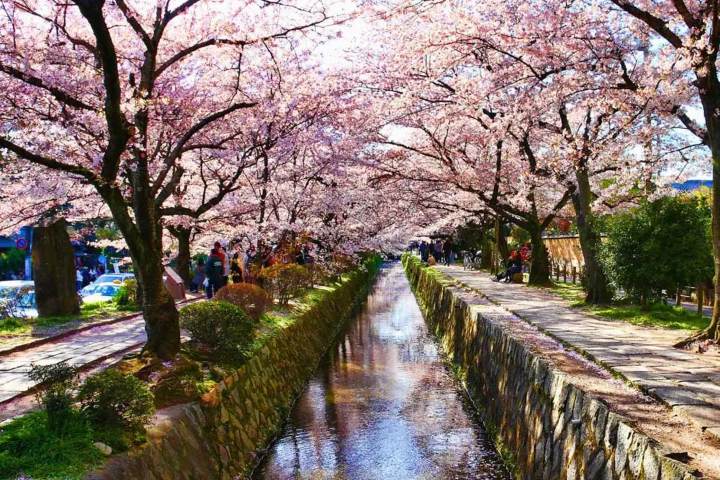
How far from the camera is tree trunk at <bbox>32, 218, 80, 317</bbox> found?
1555 centimetres

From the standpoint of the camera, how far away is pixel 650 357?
867 cm

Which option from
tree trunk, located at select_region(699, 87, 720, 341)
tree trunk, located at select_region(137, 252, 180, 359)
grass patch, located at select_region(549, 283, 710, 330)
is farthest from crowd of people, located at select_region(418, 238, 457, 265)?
tree trunk, located at select_region(137, 252, 180, 359)

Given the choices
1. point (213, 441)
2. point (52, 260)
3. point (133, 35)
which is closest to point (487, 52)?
point (133, 35)

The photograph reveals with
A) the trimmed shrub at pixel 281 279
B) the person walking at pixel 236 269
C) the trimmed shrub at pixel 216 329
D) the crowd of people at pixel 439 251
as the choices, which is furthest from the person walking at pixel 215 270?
the crowd of people at pixel 439 251

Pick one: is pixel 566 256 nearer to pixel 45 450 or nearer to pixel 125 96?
pixel 125 96

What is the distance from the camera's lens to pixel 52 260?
15617 mm

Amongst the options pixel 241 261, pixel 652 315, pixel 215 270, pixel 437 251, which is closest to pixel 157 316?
pixel 652 315

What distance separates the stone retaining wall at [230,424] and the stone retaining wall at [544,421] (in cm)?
357

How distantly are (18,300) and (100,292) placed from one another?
5.73 metres

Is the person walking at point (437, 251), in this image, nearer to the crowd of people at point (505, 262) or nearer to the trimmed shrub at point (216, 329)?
the crowd of people at point (505, 262)

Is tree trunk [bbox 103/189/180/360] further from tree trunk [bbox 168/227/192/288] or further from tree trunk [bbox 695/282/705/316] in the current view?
tree trunk [bbox 168/227/192/288]

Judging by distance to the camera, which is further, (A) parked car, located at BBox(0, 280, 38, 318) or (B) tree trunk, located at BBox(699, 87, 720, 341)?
(A) parked car, located at BBox(0, 280, 38, 318)

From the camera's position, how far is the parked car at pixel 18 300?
Answer: 14.7 metres

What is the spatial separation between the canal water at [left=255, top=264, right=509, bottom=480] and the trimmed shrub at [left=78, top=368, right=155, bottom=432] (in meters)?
3.45
